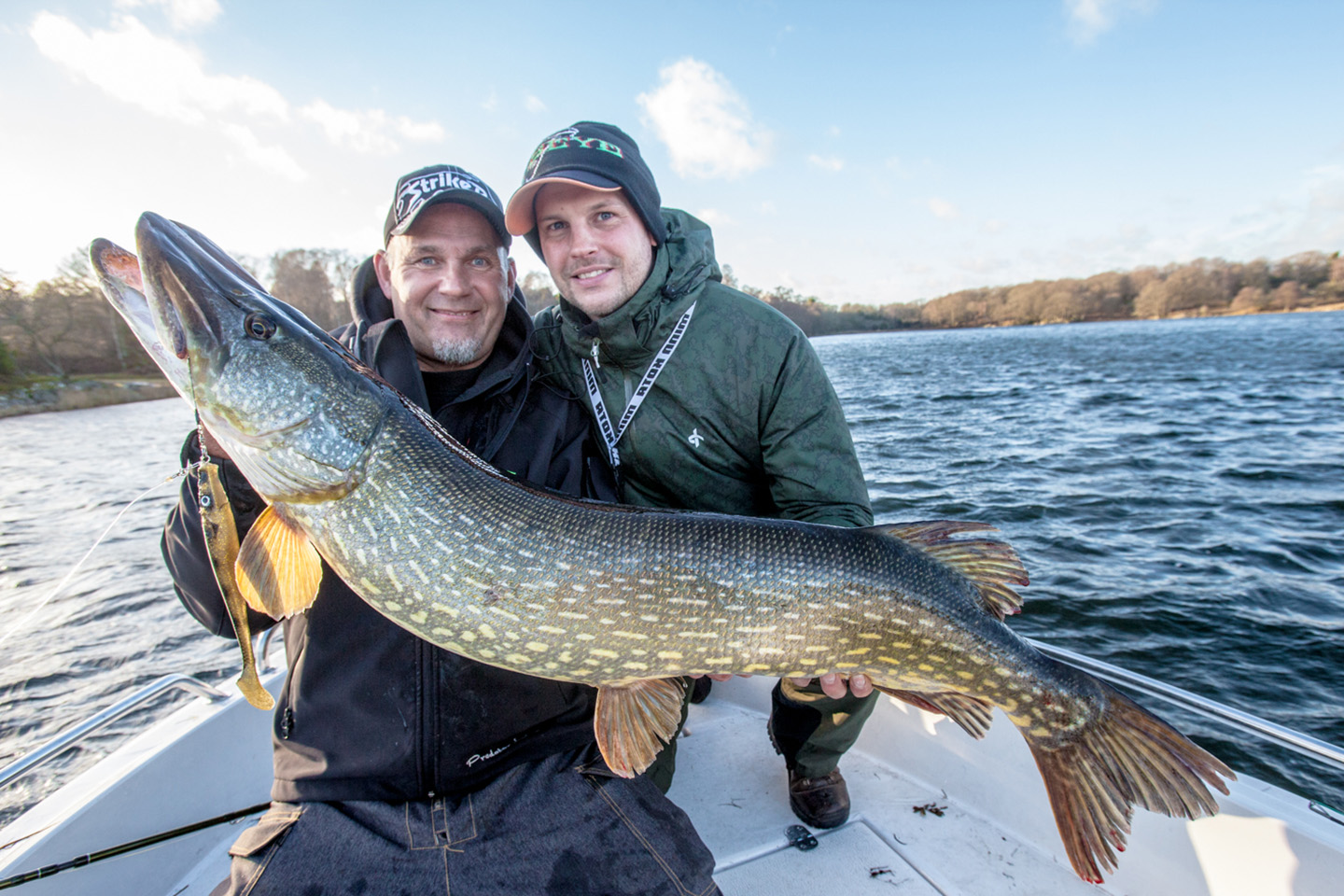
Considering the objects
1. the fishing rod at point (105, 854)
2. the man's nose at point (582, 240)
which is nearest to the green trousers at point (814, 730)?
the fishing rod at point (105, 854)

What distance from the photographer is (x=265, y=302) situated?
1640 mm

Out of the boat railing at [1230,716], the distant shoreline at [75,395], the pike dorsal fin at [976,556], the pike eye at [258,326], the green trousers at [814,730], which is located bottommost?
the distant shoreline at [75,395]

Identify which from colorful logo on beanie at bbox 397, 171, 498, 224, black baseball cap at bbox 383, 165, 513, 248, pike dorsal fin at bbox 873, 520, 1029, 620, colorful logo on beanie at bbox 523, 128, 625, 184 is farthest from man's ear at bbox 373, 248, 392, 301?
pike dorsal fin at bbox 873, 520, 1029, 620

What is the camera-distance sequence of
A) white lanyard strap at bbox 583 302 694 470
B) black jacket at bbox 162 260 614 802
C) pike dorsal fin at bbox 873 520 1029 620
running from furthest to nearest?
white lanyard strap at bbox 583 302 694 470, pike dorsal fin at bbox 873 520 1029 620, black jacket at bbox 162 260 614 802

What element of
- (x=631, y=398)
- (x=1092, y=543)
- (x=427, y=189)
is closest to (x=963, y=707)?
(x=631, y=398)

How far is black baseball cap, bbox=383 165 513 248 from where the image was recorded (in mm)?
2186

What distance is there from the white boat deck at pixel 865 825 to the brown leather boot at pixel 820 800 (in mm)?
47

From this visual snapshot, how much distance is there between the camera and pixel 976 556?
1779mm

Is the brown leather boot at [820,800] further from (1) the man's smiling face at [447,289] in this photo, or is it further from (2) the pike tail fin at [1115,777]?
(1) the man's smiling face at [447,289]

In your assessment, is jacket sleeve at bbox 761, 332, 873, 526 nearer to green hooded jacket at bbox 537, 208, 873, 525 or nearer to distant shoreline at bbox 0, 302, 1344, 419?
green hooded jacket at bbox 537, 208, 873, 525

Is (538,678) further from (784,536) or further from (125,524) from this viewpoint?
(125,524)

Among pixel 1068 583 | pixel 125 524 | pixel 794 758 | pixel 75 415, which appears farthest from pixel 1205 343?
pixel 75 415

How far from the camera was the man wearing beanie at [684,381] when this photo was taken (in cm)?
223

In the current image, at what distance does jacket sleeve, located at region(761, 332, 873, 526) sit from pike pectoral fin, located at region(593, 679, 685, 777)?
0.75 metres
